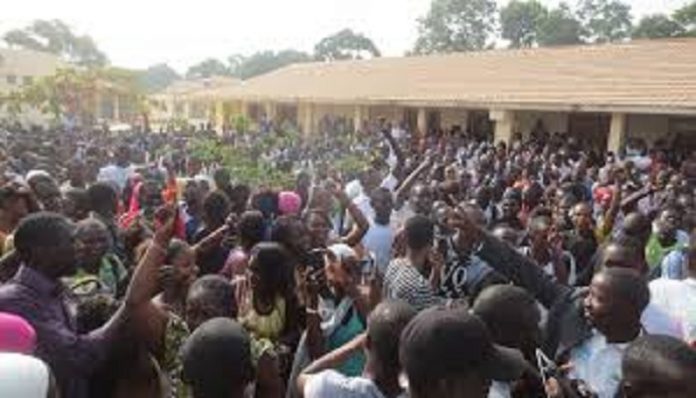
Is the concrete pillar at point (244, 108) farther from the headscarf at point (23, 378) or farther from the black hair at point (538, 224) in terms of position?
the headscarf at point (23, 378)

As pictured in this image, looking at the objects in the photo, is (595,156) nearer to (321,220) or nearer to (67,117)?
(321,220)

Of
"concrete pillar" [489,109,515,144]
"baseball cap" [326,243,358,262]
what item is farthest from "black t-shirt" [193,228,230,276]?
"concrete pillar" [489,109,515,144]

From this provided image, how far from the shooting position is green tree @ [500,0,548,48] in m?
67.3

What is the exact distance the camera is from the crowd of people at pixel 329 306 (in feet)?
8.61

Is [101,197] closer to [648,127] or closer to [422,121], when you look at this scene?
[648,127]

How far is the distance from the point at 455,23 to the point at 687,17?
2886 centimetres

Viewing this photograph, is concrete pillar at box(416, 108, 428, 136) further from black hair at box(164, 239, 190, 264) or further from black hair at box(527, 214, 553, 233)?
black hair at box(164, 239, 190, 264)

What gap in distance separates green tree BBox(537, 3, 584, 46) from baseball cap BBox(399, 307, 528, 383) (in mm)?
62440

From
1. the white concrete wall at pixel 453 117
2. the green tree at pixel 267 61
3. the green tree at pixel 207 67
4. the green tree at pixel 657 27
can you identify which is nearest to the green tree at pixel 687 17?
the green tree at pixel 657 27

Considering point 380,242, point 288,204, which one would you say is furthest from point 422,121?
point 380,242

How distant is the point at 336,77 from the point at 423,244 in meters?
27.2

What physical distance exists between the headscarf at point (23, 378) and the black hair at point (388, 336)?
3.69 ft

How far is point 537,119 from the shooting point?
64.6ft

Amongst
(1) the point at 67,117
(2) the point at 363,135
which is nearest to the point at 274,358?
(2) the point at 363,135
